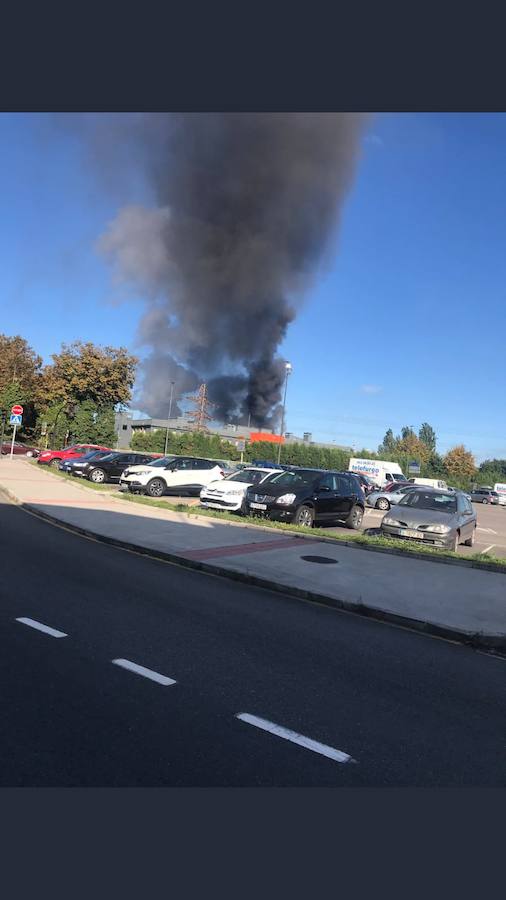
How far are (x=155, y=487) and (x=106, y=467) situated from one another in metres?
5.93

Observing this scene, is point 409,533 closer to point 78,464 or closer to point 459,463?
point 78,464

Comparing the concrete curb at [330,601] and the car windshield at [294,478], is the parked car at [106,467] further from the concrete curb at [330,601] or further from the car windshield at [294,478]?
the concrete curb at [330,601]

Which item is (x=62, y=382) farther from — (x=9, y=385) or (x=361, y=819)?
(x=361, y=819)

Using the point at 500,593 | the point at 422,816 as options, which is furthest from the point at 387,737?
the point at 500,593

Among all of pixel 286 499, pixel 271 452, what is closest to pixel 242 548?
pixel 286 499

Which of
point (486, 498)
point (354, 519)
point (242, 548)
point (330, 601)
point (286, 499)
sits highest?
point (486, 498)

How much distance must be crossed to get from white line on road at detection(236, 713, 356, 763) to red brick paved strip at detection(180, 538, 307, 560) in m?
5.53

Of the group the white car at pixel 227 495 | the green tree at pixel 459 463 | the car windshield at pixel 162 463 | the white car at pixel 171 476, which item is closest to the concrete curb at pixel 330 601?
the white car at pixel 227 495

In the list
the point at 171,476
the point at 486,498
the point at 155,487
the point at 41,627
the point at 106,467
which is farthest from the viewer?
the point at 486,498

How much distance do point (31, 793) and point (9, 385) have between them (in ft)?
160

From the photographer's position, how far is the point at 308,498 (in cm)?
1482

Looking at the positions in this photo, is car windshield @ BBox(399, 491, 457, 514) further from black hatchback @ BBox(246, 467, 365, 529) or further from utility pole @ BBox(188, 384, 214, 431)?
utility pole @ BBox(188, 384, 214, 431)

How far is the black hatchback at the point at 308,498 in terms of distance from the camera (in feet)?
47.8

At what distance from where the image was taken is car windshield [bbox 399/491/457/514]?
1350 centimetres
